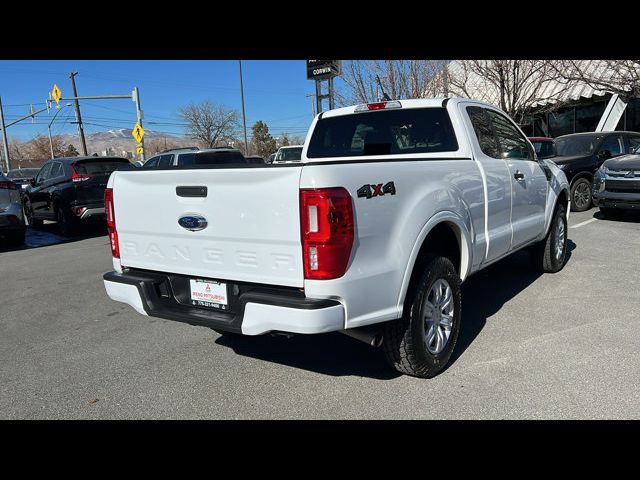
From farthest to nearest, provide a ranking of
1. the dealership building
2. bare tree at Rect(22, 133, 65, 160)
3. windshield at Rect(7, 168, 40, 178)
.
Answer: bare tree at Rect(22, 133, 65, 160), windshield at Rect(7, 168, 40, 178), the dealership building

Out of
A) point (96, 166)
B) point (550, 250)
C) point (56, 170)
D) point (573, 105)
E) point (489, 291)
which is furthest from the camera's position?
point (573, 105)

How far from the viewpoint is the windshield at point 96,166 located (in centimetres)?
1121

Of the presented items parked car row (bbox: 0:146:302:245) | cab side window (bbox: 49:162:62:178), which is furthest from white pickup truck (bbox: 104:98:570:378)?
cab side window (bbox: 49:162:62:178)

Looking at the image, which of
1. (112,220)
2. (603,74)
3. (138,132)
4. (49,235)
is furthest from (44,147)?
(112,220)

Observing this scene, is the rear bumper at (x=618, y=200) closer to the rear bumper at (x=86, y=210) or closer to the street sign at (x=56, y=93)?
the rear bumper at (x=86, y=210)

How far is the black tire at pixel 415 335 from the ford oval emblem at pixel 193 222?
133cm

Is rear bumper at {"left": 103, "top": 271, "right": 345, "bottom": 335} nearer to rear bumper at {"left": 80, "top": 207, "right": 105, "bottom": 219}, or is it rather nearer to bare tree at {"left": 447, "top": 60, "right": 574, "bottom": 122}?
rear bumper at {"left": 80, "top": 207, "right": 105, "bottom": 219}

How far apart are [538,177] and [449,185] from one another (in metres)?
2.37

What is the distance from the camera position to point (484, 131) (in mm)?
4496

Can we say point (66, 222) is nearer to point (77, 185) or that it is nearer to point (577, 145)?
point (77, 185)

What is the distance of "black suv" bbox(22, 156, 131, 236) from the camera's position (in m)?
11.0

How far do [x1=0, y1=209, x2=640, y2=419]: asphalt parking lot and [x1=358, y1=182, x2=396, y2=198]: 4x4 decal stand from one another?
52.6 inches

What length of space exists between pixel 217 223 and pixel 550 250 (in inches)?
179

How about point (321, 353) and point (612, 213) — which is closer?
point (321, 353)
